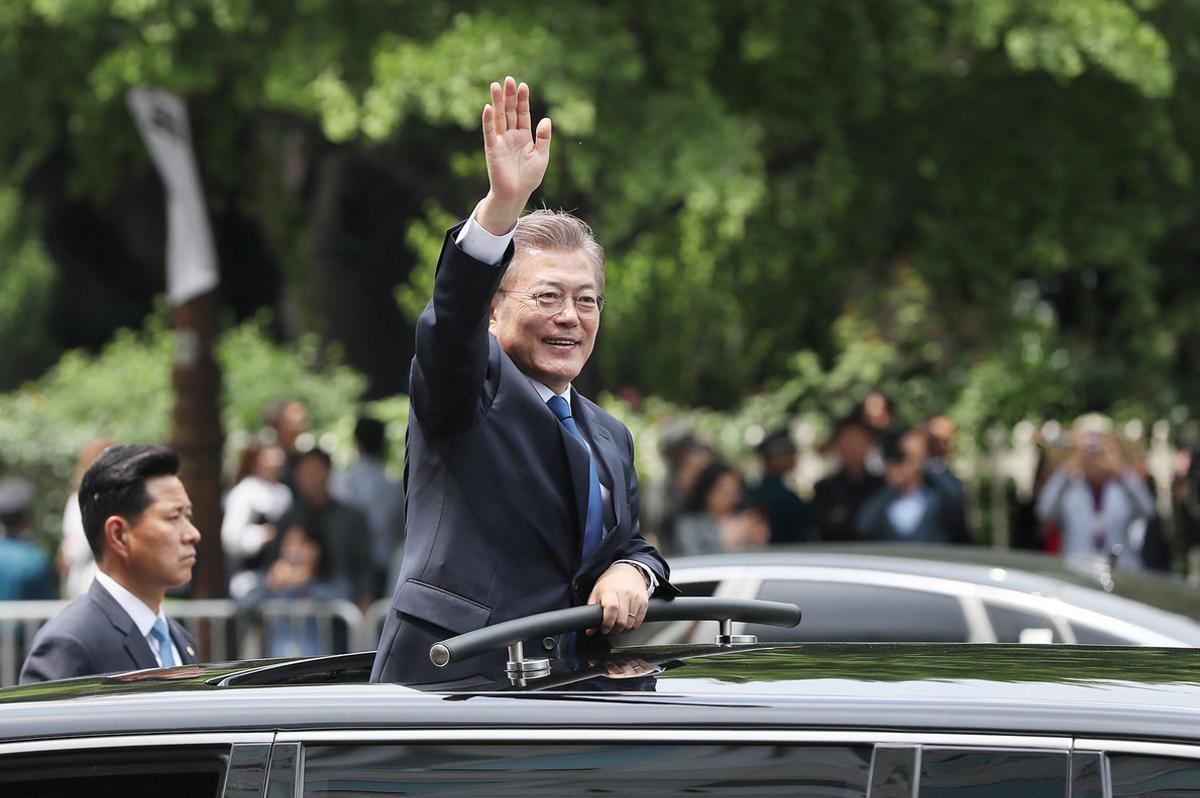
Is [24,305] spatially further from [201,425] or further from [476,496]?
[476,496]

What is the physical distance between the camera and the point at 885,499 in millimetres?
10688

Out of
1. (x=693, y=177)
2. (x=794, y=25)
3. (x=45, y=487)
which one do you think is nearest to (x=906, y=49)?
(x=794, y=25)

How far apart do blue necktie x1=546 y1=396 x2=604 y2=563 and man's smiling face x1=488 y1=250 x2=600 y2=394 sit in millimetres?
40

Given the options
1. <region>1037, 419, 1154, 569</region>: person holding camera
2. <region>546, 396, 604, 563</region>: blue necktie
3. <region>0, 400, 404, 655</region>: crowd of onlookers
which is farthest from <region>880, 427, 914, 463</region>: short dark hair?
<region>546, 396, 604, 563</region>: blue necktie

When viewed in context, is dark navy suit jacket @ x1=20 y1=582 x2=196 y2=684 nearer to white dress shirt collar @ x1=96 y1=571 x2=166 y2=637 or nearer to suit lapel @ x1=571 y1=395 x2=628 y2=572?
white dress shirt collar @ x1=96 y1=571 x2=166 y2=637

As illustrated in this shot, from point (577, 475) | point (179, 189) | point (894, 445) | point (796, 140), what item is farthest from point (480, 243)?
point (796, 140)

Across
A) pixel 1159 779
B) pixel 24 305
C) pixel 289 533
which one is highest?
pixel 24 305

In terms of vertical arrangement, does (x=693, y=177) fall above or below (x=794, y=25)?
below

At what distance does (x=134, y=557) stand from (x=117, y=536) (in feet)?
0.25

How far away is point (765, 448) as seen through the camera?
40.5ft

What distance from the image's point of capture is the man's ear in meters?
4.52

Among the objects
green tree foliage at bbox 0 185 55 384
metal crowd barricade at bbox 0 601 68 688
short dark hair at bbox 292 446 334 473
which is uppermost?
green tree foliage at bbox 0 185 55 384

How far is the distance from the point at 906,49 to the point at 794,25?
0.69 meters

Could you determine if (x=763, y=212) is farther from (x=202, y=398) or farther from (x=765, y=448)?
(x=202, y=398)
